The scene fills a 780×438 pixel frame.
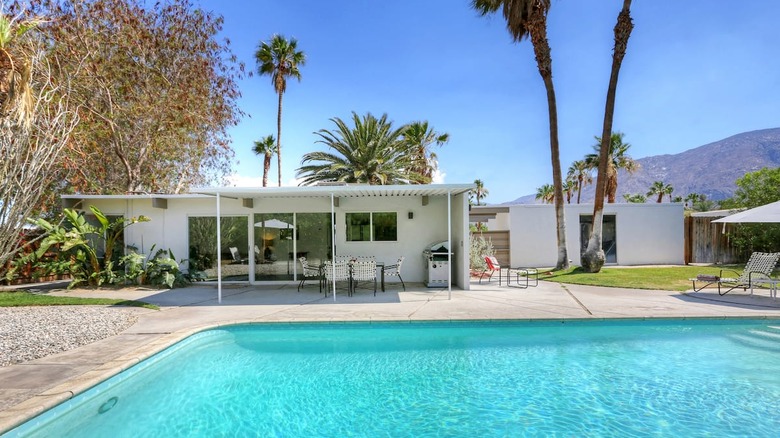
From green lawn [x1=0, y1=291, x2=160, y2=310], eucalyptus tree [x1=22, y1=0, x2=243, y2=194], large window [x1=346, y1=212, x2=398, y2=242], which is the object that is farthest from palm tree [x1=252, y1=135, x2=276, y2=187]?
green lawn [x1=0, y1=291, x2=160, y2=310]

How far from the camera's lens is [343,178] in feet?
66.8

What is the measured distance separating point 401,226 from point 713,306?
789 cm

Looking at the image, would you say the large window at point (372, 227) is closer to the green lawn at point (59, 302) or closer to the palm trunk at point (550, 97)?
the green lawn at point (59, 302)

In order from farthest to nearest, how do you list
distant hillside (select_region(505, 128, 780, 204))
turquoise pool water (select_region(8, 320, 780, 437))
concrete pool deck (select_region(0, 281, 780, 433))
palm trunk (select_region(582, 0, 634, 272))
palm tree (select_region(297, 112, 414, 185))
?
distant hillside (select_region(505, 128, 780, 204)) < palm tree (select_region(297, 112, 414, 185)) < palm trunk (select_region(582, 0, 634, 272)) < concrete pool deck (select_region(0, 281, 780, 433)) < turquoise pool water (select_region(8, 320, 780, 437))

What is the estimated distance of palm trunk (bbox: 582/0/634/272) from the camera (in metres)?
13.5

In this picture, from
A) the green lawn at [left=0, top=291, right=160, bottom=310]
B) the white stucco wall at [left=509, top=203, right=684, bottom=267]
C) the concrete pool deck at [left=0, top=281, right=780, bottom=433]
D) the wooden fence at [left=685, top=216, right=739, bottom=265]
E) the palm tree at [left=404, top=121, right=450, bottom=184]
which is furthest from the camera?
the palm tree at [left=404, top=121, right=450, bottom=184]

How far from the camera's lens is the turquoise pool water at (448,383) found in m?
4.08

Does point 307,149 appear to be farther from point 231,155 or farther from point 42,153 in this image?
point 42,153

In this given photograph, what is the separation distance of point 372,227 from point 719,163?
207m

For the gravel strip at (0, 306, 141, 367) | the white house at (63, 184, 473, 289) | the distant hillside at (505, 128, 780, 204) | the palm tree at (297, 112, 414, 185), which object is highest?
the distant hillside at (505, 128, 780, 204)

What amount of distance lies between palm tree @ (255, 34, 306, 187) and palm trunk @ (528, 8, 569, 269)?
16.0 meters

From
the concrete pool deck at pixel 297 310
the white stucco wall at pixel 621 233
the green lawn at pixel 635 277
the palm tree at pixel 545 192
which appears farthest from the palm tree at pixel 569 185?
the concrete pool deck at pixel 297 310

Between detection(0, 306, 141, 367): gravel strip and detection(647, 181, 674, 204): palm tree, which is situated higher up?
detection(647, 181, 674, 204): palm tree

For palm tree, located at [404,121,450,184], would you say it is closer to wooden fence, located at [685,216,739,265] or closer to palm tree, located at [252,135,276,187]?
palm tree, located at [252,135,276,187]
